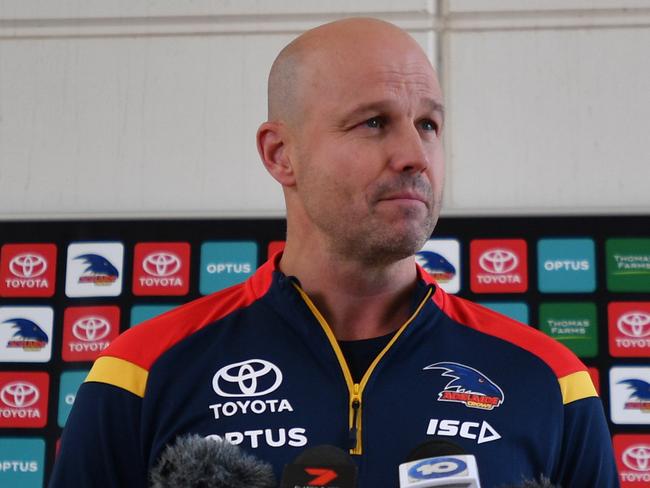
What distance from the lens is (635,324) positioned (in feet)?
5.64

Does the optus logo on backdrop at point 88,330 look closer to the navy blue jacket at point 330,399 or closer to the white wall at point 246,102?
the white wall at point 246,102

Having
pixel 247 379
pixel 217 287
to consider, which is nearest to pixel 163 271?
pixel 217 287

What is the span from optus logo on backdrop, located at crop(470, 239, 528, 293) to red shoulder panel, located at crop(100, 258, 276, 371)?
30.1 inches

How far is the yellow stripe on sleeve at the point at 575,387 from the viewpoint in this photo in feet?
3.15

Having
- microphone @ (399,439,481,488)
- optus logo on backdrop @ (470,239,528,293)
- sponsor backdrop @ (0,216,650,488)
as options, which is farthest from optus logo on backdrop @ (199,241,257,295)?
microphone @ (399,439,481,488)

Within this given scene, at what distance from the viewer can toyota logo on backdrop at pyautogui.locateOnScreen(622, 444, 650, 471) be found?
5.52 ft

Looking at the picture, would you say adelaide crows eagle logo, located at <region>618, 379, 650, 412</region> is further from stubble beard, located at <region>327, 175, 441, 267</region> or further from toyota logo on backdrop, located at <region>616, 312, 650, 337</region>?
stubble beard, located at <region>327, 175, 441, 267</region>

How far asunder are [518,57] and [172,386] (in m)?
1.20

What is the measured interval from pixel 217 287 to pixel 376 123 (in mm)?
910

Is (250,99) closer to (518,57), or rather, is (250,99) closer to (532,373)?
(518,57)

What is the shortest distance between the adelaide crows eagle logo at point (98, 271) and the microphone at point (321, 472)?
1.20 meters

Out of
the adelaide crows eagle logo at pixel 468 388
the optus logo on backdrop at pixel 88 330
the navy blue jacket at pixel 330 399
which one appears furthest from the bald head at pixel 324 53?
the optus logo on backdrop at pixel 88 330

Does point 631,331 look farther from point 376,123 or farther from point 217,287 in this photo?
point 376,123

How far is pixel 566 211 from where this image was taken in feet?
5.79
